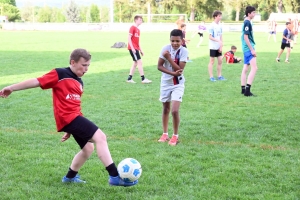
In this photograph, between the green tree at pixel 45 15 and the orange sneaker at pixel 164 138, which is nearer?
the orange sneaker at pixel 164 138

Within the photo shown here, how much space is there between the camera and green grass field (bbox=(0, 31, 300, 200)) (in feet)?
15.1

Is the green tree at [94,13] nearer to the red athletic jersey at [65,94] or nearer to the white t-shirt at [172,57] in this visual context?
the white t-shirt at [172,57]

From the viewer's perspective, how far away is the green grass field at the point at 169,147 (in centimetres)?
459

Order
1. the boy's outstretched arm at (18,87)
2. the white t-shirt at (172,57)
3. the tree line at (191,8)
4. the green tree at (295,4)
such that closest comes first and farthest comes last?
the boy's outstretched arm at (18,87) → the white t-shirt at (172,57) → the green tree at (295,4) → the tree line at (191,8)

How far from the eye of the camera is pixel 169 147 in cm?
621

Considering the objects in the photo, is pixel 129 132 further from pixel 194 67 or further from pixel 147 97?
pixel 194 67

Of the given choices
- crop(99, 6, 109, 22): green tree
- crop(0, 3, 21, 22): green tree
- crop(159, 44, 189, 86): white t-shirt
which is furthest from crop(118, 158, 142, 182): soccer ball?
crop(99, 6, 109, 22): green tree

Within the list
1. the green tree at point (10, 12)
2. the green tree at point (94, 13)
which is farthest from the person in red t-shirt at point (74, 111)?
the green tree at point (94, 13)

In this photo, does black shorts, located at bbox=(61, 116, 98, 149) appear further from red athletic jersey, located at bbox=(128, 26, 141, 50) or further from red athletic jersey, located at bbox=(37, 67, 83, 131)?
red athletic jersey, located at bbox=(128, 26, 141, 50)

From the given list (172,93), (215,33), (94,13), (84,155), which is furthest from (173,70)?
(94,13)

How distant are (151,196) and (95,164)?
1258 millimetres

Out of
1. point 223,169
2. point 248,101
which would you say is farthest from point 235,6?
point 223,169

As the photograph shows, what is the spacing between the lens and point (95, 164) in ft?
17.7

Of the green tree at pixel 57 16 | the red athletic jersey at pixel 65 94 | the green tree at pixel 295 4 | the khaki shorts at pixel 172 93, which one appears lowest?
the green tree at pixel 57 16
